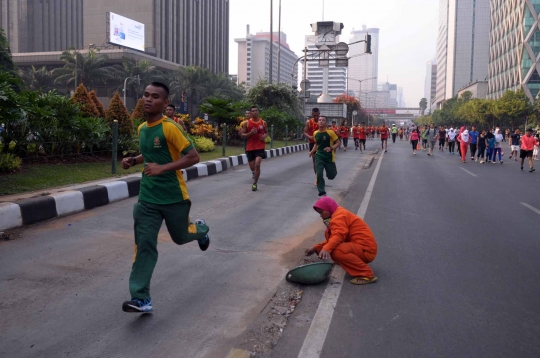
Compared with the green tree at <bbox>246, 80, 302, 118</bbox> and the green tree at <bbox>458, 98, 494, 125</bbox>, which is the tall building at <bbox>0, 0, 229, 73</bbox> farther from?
the green tree at <bbox>246, 80, 302, 118</bbox>

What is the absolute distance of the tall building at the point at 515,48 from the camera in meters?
74.9

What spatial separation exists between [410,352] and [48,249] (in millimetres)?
4145

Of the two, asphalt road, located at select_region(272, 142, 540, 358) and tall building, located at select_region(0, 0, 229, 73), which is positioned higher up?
tall building, located at select_region(0, 0, 229, 73)

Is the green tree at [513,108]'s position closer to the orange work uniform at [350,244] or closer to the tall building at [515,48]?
the tall building at [515,48]

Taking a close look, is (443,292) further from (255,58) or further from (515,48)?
(255,58)

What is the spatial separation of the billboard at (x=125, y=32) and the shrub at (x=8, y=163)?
5621 cm

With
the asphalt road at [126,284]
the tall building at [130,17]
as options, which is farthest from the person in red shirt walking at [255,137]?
the tall building at [130,17]

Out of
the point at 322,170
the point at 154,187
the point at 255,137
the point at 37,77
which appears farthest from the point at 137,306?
the point at 37,77

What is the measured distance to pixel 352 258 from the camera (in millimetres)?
4789

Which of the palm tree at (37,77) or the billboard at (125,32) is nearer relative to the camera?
the palm tree at (37,77)

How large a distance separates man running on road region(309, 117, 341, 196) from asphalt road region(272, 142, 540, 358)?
106 cm

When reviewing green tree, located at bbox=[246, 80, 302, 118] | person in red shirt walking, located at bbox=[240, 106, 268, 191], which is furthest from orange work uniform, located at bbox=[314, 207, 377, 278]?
green tree, located at bbox=[246, 80, 302, 118]

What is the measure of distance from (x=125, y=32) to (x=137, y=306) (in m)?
66.0

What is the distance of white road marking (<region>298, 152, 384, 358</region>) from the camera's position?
337 centimetres
